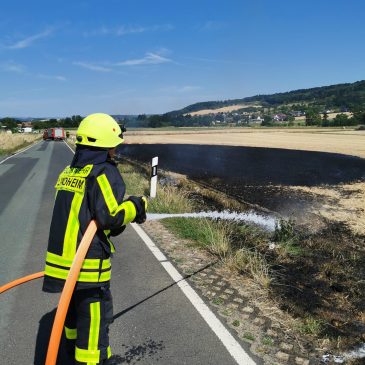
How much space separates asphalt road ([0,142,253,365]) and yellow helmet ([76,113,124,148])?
1826 mm

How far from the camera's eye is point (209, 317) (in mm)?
4086

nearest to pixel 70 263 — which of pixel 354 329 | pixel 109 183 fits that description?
pixel 109 183

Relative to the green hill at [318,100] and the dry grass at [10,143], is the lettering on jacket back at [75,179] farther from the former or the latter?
the green hill at [318,100]

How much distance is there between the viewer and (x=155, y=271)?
217 inches

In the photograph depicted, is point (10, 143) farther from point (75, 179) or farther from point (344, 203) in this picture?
point (75, 179)

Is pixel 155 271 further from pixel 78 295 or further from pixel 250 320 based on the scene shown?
pixel 78 295

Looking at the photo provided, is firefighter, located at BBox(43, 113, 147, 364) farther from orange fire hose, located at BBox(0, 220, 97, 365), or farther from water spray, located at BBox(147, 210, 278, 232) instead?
water spray, located at BBox(147, 210, 278, 232)

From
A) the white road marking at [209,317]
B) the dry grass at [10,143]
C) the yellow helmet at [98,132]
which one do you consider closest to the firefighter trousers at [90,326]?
the yellow helmet at [98,132]

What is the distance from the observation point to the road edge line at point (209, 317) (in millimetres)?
3399

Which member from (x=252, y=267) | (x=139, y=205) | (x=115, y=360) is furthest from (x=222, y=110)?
(x=139, y=205)

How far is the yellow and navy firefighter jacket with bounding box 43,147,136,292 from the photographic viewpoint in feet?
8.50

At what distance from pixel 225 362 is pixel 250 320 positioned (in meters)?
0.78

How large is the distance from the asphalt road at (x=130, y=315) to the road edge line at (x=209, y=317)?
0.15 feet

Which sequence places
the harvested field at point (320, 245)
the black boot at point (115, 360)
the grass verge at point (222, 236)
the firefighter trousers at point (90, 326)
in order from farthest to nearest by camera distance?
A: 1. the grass verge at point (222, 236)
2. the harvested field at point (320, 245)
3. the black boot at point (115, 360)
4. the firefighter trousers at point (90, 326)
